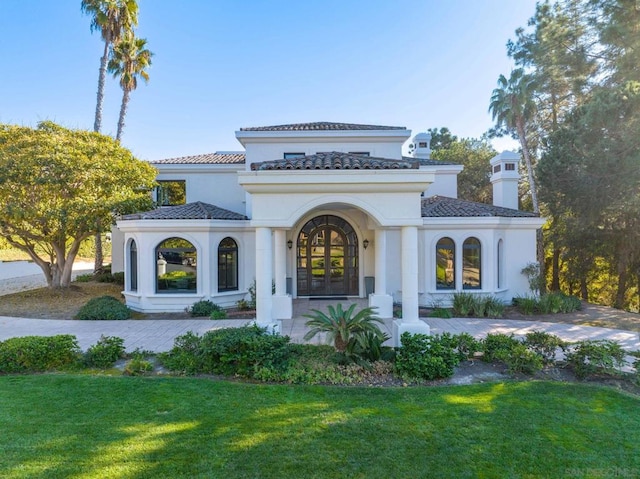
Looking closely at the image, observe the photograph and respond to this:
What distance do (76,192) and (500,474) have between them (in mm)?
18293

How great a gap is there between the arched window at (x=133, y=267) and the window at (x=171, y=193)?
5.53m

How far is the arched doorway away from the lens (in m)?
15.4

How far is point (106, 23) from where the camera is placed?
2270cm

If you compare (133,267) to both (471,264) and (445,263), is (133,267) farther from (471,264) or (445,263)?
(471,264)

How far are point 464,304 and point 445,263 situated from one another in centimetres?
222

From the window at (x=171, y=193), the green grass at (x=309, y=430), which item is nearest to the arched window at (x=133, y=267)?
the window at (x=171, y=193)

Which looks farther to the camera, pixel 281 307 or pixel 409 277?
pixel 281 307

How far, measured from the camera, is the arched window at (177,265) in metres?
13.9

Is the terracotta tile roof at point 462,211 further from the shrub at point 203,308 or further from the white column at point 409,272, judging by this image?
the shrub at point 203,308

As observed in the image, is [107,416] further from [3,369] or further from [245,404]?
[3,369]

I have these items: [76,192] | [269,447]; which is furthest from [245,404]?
[76,192]

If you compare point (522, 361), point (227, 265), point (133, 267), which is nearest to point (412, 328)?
point (522, 361)

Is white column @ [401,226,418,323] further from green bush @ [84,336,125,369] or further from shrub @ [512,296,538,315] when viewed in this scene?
shrub @ [512,296,538,315]

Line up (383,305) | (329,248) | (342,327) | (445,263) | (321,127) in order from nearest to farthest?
(342,327)
(383,305)
(445,263)
(329,248)
(321,127)
